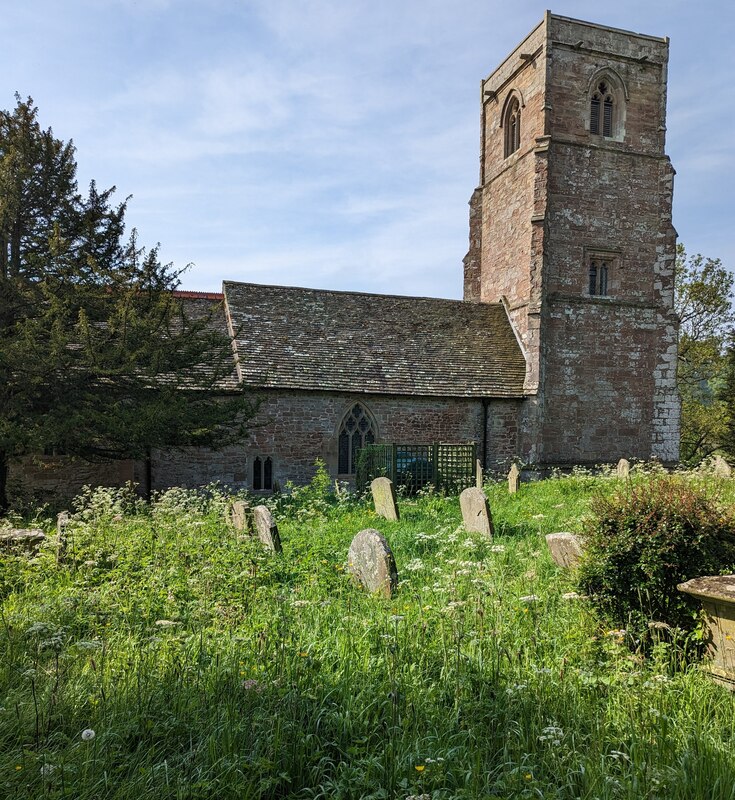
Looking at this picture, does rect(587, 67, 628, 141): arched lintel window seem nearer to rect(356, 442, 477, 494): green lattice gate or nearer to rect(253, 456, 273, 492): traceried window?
rect(356, 442, 477, 494): green lattice gate

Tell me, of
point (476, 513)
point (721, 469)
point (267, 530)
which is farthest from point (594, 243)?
point (267, 530)

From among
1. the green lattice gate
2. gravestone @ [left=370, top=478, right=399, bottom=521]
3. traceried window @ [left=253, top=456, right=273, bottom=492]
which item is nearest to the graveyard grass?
gravestone @ [left=370, top=478, right=399, bottom=521]

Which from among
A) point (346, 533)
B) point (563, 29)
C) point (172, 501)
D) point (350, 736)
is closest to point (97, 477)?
point (172, 501)

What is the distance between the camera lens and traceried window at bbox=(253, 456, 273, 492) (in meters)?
16.9

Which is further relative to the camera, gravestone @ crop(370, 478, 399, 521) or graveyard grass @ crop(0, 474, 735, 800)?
gravestone @ crop(370, 478, 399, 521)

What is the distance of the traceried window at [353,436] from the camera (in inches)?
693

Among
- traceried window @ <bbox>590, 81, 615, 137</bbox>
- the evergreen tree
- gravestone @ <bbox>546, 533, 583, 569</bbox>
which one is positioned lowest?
gravestone @ <bbox>546, 533, 583, 569</bbox>

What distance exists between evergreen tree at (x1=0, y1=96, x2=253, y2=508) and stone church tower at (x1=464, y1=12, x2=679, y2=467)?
11.6 meters

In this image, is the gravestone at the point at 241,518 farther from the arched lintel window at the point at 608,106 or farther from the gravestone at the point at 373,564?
the arched lintel window at the point at 608,106

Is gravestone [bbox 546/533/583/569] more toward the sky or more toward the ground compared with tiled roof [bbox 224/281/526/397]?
more toward the ground

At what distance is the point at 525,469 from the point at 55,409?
13391 millimetres

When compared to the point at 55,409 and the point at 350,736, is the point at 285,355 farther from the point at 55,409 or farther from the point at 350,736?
the point at 350,736

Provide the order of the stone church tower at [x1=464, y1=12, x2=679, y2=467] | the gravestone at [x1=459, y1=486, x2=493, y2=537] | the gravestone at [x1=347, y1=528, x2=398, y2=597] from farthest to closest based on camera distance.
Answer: the stone church tower at [x1=464, y1=12, x2=679, y2=467]
the gravestone at [x1=459, y1=486, x2=493, y2=537]
the gravestone at [x1=347, y1=528, x2=398, y2=597]

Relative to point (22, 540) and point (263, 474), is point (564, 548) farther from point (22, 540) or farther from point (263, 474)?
point (263, 474)
